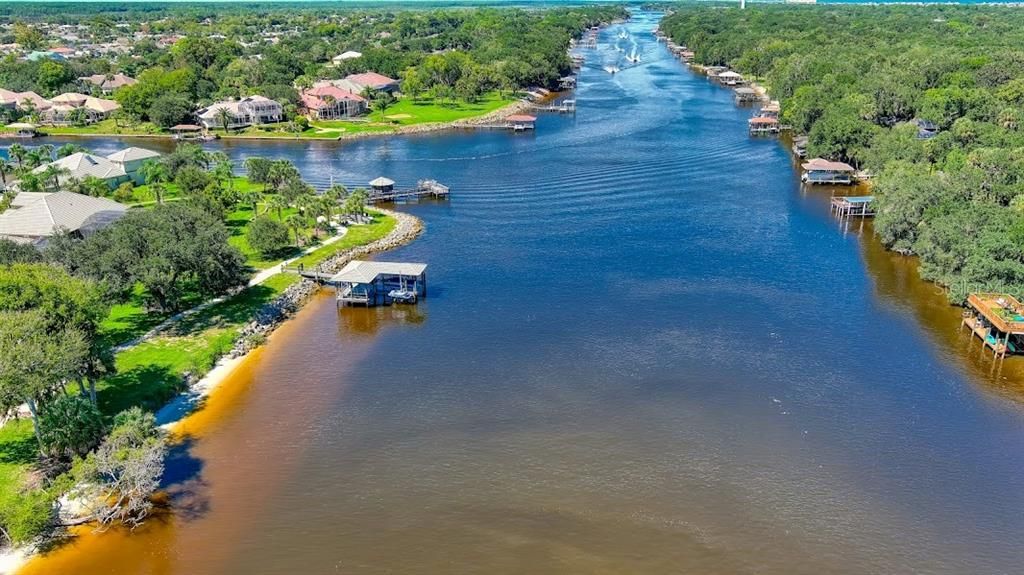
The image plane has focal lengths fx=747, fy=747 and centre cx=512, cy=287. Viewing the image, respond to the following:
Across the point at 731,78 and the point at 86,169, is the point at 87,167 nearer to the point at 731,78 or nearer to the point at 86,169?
the point at 86,169

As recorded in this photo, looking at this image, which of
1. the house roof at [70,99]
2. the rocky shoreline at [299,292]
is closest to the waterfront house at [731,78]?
the rocky shoreline at [299,292]

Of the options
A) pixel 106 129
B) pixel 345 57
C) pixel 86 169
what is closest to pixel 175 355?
pixel 86 169

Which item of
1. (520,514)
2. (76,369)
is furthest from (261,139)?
(520,514)

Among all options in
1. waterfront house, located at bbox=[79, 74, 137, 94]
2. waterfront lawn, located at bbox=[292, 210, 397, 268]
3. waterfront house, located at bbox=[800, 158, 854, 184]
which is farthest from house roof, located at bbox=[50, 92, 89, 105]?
waterfront house, located at bbox=[800, 158, 854, 184]

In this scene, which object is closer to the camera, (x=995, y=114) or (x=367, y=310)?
(x=367, y=310)

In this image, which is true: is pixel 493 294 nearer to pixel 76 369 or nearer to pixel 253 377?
pixel 253 377
